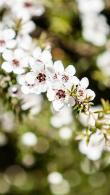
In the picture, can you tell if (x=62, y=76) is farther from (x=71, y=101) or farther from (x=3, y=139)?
(x=3, y=139)

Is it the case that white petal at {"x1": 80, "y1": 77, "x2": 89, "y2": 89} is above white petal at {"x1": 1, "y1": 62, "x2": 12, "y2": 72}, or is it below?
below

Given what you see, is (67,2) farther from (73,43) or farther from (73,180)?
(73,180)

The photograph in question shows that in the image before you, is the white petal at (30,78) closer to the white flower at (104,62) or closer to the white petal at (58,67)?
the white petal at (58,67)

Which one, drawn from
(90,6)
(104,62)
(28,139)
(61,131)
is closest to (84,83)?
(61,131)

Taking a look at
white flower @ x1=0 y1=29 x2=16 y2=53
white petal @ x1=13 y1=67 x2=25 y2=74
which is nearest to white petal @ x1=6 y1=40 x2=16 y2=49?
white flower @ x1=0 y1=29 x2=16 y2=53

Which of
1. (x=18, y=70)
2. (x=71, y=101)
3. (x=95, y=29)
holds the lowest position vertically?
(x=71, y=101)

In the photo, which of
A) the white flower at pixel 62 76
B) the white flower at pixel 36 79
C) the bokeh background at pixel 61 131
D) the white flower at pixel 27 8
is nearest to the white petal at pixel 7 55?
Result: the white flower at pixel 36 79

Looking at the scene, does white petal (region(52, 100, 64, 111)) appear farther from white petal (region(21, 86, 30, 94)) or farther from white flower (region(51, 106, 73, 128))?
white flower (region(51, 106, 73, 128))
